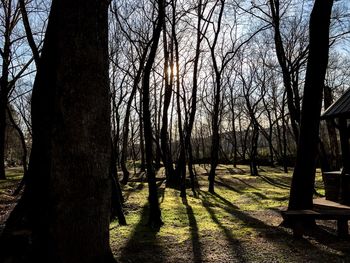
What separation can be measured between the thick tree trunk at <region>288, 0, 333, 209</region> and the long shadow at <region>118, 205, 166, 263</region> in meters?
3.00

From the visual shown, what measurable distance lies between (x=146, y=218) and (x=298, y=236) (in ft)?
13.2

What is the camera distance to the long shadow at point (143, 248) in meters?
6.13

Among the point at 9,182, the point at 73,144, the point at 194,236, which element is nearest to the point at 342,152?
the point at 194,236

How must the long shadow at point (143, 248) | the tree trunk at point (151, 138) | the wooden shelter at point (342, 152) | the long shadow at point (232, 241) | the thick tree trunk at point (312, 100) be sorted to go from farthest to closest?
the wooden shelter at point (342, 152) < the tree trunk at point (151, 138) < the thick tree trunk at point (312, 100) < the long shadow at point (232, 241) < the long shadow at point (143, 248)

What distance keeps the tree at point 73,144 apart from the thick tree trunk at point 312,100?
486 centimetres

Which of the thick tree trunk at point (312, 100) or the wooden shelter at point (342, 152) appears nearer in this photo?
the thick tree trunk at point (312, 100)

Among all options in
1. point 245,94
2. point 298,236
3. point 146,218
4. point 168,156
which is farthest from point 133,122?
point 298,236

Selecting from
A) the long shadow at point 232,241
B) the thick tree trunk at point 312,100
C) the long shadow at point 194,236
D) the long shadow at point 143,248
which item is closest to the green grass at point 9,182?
the long shadow at point 194,236

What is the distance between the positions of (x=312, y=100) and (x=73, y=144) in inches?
210

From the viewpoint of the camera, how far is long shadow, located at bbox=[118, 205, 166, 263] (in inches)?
241

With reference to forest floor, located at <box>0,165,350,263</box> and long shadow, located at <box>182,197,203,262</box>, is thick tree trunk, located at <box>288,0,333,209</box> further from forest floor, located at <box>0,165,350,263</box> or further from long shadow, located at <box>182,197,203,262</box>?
long shadow, located at <box>182,197,203,262</box>

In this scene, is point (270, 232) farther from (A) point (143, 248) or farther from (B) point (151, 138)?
(B) point (151, 138)

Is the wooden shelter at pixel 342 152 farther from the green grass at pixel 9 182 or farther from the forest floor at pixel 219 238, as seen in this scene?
the green grass at pixel 9 182

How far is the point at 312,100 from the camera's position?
7555 millimetres
